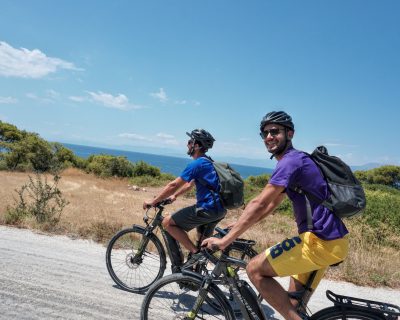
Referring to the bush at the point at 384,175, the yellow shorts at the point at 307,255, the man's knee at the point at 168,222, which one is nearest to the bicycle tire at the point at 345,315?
the yellow shorts at the point at 307,255

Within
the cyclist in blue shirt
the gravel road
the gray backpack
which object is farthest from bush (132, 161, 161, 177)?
the gray backpack

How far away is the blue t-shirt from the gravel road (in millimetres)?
1585

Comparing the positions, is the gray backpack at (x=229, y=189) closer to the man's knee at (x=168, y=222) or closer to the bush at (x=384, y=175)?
the man's knee at (x=168, y=222)

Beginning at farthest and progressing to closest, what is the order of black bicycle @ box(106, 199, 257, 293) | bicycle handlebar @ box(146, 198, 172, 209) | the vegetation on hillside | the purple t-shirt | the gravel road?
the vegetation on hillside, bicycle handlebar @ box(146, 198, 172, 209), black bicycle @ box(106, 199, 257, 293), the gravel road, the purple t-shirt

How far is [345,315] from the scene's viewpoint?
3.14m

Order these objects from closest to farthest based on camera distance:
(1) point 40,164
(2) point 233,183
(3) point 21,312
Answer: (3) point 21,312 < (2) point 233,183 < (1) point 40,164

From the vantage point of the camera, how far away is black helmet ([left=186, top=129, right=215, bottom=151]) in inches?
213

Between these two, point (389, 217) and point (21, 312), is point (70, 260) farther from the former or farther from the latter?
point (389, 217)

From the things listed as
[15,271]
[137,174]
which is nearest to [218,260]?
[15,271]

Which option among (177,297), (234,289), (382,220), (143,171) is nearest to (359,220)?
(382,220)

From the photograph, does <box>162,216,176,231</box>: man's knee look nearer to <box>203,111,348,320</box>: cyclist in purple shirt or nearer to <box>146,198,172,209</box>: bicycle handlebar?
<box>146,198,172,209</box>: bicycle handlebar

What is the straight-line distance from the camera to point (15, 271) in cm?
543

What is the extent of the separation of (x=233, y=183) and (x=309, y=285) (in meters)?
1.94

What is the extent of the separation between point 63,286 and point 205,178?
2.43 m
